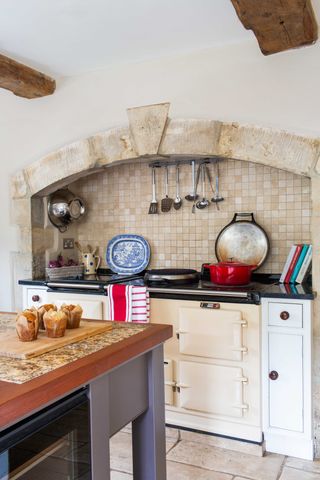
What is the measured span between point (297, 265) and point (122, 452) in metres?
1.53

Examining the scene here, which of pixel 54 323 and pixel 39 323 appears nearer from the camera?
pixel 54 323

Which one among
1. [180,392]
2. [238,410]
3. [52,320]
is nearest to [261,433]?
[238,410]

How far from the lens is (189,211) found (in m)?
3.27

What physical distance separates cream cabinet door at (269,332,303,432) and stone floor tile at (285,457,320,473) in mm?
163

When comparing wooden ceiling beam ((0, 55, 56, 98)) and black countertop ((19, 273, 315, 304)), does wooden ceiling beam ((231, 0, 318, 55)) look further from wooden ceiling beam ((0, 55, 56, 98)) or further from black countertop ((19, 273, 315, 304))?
wooden ceiling beam ((0, 55, 56, 98))

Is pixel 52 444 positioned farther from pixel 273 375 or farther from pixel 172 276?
pixel 172 276

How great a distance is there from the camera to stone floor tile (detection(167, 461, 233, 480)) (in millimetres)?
2229

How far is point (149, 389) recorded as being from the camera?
163 cm

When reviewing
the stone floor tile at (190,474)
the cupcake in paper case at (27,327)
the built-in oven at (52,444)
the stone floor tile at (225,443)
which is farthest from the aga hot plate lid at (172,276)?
the built-in oven at (52,444)

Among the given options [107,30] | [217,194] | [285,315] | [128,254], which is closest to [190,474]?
[285,315]

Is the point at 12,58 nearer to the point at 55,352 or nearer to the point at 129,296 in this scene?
the point at 129,296

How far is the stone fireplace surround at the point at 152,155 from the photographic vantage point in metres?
2.44

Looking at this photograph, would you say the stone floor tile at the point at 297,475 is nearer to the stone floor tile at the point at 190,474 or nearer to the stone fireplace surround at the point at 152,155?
the stone fireplace surround at the point at 152,155

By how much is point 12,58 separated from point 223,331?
2188mm
